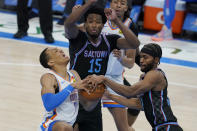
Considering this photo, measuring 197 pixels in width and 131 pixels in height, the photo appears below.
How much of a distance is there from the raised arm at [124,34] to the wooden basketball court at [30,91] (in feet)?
6.34

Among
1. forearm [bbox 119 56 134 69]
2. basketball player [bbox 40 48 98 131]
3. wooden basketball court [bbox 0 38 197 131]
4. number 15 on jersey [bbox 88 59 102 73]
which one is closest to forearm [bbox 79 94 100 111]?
basketball player [bbox 40 48 98 131]

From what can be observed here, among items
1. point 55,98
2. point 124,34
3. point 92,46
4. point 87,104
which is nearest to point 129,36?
point 124,34

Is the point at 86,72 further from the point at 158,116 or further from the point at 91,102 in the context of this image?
the point at 158,116

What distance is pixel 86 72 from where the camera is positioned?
4797 millimetres

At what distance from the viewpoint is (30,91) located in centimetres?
750

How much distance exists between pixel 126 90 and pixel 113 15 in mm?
772

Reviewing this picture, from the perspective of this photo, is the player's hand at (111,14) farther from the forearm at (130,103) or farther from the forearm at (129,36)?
the forearm at (130,103)

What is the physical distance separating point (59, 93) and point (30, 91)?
11.2ft

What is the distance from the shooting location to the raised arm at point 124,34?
13.9 ft

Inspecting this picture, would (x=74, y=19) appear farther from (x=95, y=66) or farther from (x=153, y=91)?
(x=153, y=91)

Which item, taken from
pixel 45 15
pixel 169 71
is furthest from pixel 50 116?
pixel 45 15

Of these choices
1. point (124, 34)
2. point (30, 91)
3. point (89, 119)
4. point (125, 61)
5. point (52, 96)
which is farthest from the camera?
point (30, 91)

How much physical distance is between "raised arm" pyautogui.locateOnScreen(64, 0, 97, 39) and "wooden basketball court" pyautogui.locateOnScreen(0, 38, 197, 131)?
80.6 inches

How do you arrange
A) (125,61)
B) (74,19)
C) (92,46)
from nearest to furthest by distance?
1. (74,19)
2. (92,46)
3. (125,61)
